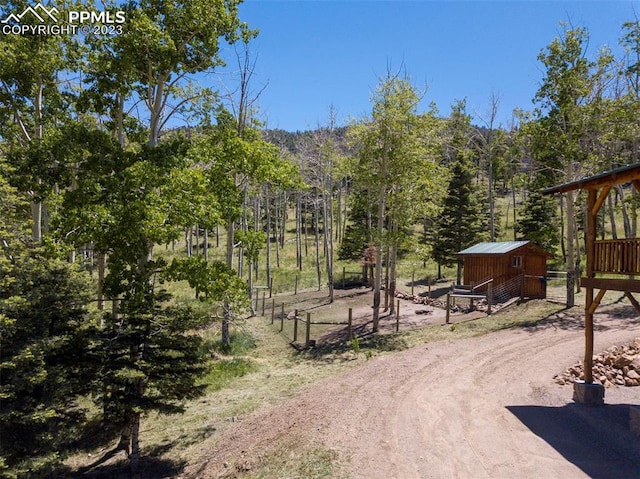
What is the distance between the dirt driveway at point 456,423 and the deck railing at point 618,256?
3.27 meters

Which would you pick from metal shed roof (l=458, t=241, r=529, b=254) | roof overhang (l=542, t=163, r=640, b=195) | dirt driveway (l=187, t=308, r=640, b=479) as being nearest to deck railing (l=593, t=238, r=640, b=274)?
roof overhang (l=542, t=163, r=640, b=195)

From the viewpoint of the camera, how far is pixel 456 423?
9.45m

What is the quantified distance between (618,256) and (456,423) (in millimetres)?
5522

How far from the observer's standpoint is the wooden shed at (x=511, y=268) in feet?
77.8

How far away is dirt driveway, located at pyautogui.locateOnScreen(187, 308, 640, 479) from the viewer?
25.6ft

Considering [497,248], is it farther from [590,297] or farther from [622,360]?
[590,297]

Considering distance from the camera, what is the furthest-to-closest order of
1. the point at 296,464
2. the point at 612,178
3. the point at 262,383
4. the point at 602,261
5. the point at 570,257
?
the point at 570,257, the point at 262,383, the point at 602,261, the point at 612,178, the point at 296,464

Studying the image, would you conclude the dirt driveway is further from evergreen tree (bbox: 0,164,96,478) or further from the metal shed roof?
the metal shed roof

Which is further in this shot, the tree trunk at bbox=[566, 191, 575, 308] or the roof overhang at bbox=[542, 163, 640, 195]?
the tree trunk at bbox=[566, 191, 575, 308]

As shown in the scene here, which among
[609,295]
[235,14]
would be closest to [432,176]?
[609,295]

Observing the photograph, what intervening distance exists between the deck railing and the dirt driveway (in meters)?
3.27

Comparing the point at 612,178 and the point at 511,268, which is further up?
the point at 612,178

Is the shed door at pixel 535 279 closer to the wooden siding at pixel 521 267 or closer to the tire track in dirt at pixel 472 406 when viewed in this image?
the wooden siding at pixel 521 267

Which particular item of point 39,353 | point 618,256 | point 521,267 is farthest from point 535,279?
point 39,353
